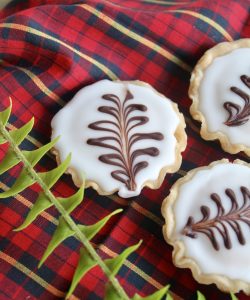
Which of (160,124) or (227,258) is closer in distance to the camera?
(227,258)

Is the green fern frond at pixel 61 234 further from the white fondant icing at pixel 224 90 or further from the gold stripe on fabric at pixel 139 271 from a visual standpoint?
the white fondant icing at pixel 224 90

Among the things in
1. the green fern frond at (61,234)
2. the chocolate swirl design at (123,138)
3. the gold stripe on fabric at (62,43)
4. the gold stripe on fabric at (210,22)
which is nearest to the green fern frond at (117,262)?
the green fern frond at (61,234)

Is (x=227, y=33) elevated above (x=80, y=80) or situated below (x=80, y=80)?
above

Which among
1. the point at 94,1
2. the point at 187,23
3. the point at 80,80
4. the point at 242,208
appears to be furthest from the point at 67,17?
the point at 242,208

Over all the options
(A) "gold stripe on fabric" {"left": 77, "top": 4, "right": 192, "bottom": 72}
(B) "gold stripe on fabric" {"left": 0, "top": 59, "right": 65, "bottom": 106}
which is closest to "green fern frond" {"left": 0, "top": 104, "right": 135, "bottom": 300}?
(B) "gold stripe on fabric" {"left": 0, "top": 59, "right": 65, "bottom": 106}

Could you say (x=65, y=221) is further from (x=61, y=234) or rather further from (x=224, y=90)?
(x=224, y=90)

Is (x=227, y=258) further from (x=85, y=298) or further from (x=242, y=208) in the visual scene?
(x=85, y=298)
